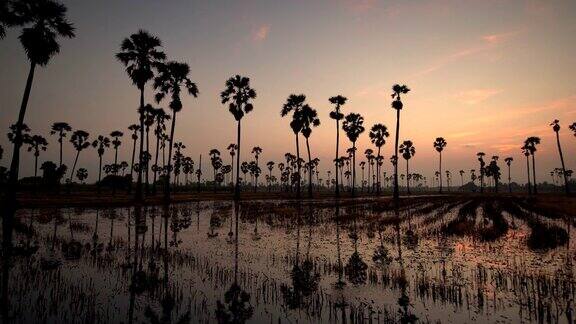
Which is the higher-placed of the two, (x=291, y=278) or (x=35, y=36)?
(x=35, y=36)

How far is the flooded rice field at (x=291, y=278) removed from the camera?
7152 mm

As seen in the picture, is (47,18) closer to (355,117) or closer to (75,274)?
(75,274)

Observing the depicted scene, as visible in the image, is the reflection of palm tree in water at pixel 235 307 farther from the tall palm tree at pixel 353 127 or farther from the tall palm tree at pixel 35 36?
the tall palm tree at pixel 353 127

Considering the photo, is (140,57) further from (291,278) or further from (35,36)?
(291,278)

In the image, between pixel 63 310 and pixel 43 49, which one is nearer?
pixel 63 310

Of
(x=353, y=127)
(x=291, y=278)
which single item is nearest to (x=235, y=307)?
(x=291, y=278)

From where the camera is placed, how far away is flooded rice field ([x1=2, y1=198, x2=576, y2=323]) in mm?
7152

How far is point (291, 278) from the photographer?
10.1 metres

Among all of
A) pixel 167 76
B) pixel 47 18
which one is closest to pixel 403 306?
pixel 47 18

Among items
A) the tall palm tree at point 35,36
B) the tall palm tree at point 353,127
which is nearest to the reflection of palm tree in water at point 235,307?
the tall palm tree at point 35,36

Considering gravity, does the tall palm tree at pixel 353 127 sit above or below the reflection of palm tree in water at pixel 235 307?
above

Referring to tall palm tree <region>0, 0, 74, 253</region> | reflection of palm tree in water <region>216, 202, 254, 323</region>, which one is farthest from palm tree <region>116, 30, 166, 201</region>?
reflection of palm tree in water <region>216, 202, 254, 323</region>

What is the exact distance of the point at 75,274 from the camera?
33.1 ft

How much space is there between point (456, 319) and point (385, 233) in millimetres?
12231
